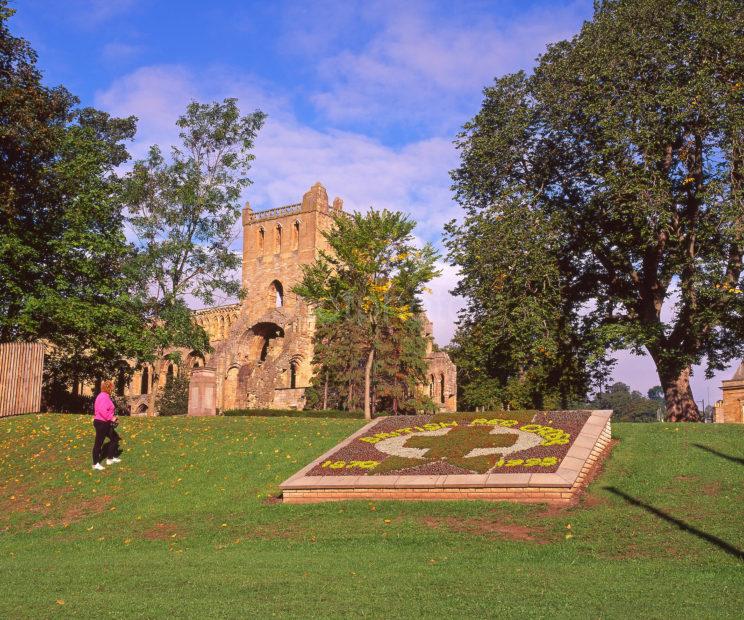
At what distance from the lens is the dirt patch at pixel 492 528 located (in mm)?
11498

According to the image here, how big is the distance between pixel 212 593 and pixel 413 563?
275 centimetres

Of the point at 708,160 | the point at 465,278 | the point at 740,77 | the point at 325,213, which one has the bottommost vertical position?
the point at 465,278

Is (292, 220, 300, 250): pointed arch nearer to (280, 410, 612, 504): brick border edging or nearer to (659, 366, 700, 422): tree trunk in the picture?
(659, 366, 700, 422): tree trunk

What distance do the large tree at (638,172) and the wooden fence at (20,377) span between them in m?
14.4

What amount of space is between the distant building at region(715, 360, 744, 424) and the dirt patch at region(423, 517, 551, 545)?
133 ft

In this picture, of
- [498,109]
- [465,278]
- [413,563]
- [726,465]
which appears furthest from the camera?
[498,109]

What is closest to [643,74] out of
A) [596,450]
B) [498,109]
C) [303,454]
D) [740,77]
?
[740,77]

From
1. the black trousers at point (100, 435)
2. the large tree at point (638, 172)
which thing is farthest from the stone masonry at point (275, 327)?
the black trousers at point (100, 435)

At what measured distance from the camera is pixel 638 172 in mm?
23328

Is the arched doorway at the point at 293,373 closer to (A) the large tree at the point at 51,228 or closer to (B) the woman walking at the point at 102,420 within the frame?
(A) the large tree at the point at 51,228

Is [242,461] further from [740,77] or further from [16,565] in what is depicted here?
[740,77]

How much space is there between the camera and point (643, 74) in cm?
2445

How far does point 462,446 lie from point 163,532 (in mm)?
6232

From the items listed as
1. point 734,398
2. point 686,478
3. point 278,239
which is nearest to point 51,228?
point 686,478
